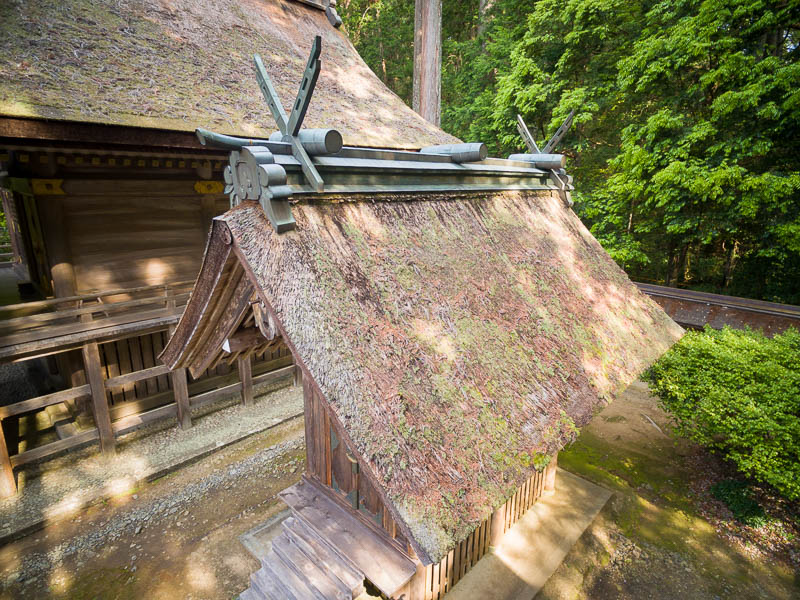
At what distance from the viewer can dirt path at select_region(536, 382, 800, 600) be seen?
3971 mm

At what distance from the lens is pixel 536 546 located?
4.29m

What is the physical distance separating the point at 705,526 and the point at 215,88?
30.5ft

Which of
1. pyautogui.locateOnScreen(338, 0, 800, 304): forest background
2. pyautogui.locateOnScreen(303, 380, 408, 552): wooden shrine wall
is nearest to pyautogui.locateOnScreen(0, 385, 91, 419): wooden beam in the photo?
pyautogui.locateOnScreen(303, 380, 408, 552): wooden shrine wall

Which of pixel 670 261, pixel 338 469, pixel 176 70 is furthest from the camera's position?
pixel 670 261

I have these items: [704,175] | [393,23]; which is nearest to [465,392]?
[704,175]

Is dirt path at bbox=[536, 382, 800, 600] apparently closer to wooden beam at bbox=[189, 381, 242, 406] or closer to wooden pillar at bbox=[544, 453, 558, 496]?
wooden pillar at bbox=[544, 453, 558, 496]

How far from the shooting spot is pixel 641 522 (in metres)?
4.80

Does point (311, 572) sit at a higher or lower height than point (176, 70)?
lower

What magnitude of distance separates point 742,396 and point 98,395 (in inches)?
346

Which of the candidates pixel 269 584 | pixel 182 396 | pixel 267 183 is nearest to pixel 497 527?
pixel 269 584

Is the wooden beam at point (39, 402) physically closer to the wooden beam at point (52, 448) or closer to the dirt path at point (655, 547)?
the wooden beam at point (52, 448)

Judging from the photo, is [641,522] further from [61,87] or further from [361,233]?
[61,87]

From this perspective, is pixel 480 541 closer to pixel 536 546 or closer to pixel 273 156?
pixel 536 546

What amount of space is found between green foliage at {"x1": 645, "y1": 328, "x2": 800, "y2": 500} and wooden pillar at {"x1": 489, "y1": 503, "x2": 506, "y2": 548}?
9.51ft
